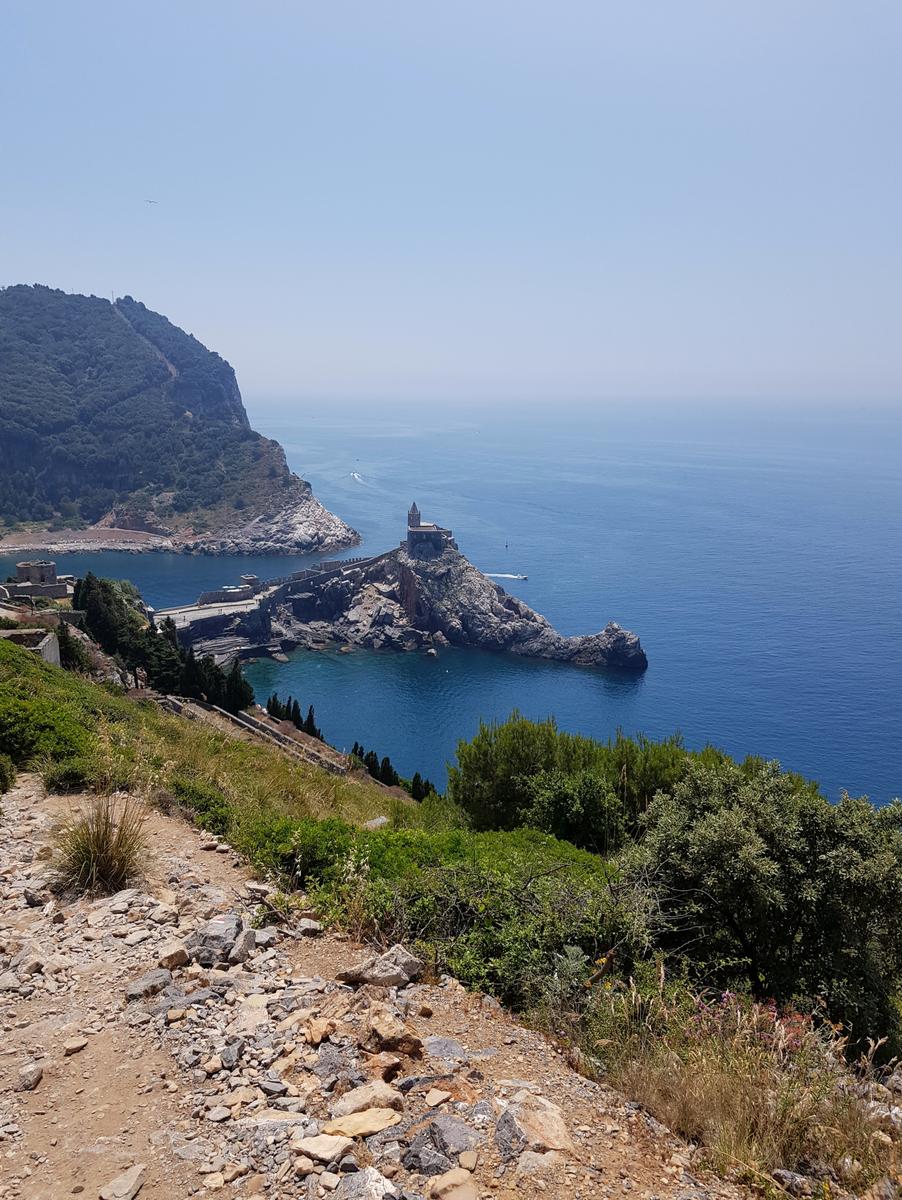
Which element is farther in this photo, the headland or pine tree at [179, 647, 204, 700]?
the headland

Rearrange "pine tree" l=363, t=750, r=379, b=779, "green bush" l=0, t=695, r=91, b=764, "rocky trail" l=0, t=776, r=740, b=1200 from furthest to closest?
"pine tree" l=363, t=750, r=379, b=779 < "green bush" l=0, t=695, r=91, b=764 < "rocky trail" l=0, t=776, r=740, b=1200

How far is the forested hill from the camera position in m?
117

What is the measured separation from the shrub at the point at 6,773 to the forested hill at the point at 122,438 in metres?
102

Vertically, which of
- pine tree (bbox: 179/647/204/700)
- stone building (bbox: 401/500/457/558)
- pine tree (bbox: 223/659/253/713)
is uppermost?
stone building (bbox: 401/500/457/558)

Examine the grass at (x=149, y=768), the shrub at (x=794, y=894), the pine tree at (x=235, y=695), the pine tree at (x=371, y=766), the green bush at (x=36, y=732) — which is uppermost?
the green bush at (x=36, y=732)

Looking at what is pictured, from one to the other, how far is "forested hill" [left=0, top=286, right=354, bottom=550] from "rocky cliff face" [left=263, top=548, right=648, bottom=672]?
95.1ft

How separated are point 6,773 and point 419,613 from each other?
7068 centimetres

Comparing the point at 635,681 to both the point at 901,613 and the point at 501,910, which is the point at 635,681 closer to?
the point at 901,613

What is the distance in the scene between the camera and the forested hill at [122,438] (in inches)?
4601

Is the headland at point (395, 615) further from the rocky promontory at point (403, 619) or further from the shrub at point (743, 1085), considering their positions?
the shrub at point (743, 1085)

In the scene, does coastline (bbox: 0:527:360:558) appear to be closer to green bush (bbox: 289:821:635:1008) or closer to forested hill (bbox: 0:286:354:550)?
forested hill (bbox: 0:286:354:550)

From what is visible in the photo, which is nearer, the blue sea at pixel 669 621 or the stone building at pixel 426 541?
the blue sea at pixel 669 621

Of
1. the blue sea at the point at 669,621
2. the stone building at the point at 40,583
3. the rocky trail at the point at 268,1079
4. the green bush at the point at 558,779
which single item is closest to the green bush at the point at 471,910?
the rocky trail at the point at 268,1079

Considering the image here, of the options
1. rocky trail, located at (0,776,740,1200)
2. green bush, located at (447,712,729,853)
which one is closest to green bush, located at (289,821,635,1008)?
rocky trail, located at (0,776,740,1200)
